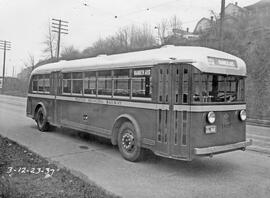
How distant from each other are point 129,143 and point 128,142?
0.05 m

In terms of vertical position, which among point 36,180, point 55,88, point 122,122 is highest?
point 55,88

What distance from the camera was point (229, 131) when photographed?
6.57 m

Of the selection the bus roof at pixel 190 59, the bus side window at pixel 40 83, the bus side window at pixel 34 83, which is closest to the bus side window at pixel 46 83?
the bus side window at pixel 40 83

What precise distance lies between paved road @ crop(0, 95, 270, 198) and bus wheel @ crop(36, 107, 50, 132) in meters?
2.11

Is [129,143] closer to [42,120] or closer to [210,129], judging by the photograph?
[210,129]

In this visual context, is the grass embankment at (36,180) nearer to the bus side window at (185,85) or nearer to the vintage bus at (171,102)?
the vintage bus at (171,102)

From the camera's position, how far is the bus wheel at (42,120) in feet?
37.0

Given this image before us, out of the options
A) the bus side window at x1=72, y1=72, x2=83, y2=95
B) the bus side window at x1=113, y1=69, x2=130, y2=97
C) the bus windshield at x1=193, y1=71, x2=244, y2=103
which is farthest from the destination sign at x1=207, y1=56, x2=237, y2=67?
the bus side window at x1=72, y1=72, x2=83, y2=95

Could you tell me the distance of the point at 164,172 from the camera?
6340 mm

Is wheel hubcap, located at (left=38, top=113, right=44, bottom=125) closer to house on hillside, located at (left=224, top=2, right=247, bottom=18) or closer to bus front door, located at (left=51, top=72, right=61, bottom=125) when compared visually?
bus front door, located at (left=51, top=72, right=61, bottom=125)

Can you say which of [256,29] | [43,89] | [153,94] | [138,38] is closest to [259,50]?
[256,29]

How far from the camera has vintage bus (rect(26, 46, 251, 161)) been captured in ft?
19.9

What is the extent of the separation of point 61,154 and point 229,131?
4153 mm

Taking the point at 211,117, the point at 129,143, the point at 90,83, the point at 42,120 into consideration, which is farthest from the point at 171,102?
the point at 42,120
